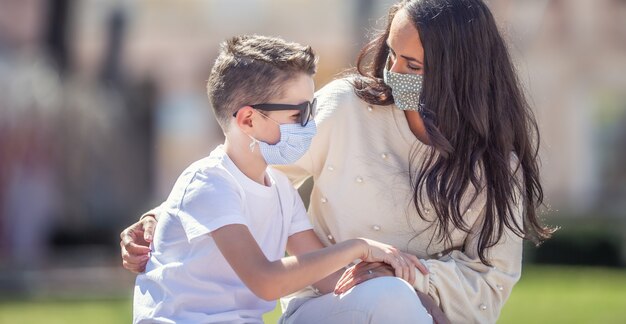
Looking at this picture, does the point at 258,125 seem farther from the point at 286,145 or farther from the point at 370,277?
the point at 370,277

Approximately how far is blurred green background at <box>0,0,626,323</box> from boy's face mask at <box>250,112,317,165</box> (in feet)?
17.1

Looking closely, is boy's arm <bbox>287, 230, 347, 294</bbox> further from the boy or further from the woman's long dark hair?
the woman's long dark hair

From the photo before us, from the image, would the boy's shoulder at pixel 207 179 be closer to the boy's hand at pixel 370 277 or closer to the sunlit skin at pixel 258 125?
the sunlit skin at pixel 258 125

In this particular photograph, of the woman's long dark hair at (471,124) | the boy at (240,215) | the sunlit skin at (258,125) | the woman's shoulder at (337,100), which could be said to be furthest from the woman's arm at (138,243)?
the woman's long dark hair at (471,124)

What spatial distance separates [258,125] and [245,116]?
Answer: 5 cm

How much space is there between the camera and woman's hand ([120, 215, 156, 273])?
3.68 m

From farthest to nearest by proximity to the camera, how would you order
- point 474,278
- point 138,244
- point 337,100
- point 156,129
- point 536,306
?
1. point 156,129
2. point 536,306
3. point 337,100
4. point 474,278
5. point 138,244

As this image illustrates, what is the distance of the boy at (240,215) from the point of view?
3359 millimetres

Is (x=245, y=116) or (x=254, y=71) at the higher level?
(x=254, y=71)

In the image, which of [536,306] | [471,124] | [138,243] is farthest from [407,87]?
[536,306]

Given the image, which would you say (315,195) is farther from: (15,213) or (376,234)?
(15,213)

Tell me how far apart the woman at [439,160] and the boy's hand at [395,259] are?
132mm

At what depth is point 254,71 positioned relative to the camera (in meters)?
3.49

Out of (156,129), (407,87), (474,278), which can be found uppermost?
(407,87)
